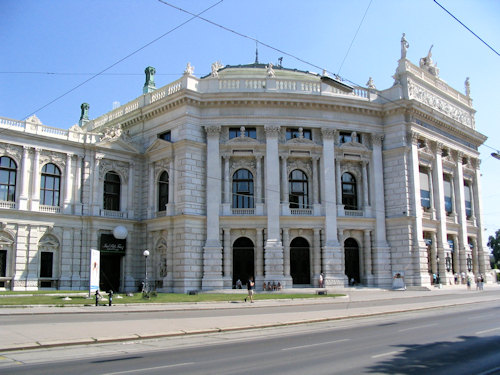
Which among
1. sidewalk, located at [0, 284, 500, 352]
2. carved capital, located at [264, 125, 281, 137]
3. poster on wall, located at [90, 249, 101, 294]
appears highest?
carved capital, located at [264, 125, 281, 137]

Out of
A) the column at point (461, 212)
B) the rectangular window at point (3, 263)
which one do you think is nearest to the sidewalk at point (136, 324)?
the rectangular window at point (3, 263)

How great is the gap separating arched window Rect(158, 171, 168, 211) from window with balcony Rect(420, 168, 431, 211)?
25.7 meters

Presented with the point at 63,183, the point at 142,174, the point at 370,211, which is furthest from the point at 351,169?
the point at 63,183

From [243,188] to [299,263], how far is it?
8.62 m

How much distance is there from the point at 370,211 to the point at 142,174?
22.7m

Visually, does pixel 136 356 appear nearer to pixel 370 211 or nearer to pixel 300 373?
pixel 300 373

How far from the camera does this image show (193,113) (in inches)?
1788

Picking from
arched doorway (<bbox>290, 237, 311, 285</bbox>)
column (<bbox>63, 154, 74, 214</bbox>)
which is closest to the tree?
arched doorway (<bbox>290, 237, 311, 285</bbox>)

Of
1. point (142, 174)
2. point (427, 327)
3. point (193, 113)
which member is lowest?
point (427, 327)

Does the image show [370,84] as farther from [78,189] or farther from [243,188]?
[78,189]

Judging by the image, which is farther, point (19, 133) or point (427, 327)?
point (19, 133)

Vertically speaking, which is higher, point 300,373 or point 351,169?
point 351,169

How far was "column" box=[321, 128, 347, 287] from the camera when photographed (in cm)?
4441

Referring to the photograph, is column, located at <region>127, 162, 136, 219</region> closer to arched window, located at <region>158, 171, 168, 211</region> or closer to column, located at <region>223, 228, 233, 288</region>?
arched window, located at <region>158, 171, 168, 211</region>
